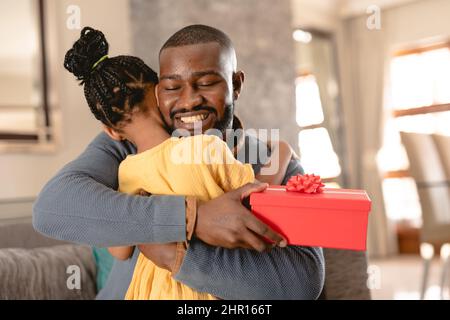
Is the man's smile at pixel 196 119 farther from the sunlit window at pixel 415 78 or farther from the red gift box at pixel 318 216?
the sunlit window at pixel 415 78

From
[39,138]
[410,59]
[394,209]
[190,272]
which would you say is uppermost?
[410,59]

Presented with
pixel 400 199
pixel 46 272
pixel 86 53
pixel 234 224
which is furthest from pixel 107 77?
pixel 400 199

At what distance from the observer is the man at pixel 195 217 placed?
1.09 feet

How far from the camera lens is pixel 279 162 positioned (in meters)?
0.42

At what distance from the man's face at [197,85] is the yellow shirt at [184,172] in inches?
0.6

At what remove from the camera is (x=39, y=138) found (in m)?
1.63

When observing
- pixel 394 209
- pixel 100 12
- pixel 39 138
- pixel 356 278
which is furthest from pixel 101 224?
pixel 394 209

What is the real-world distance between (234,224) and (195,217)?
3 centimetres

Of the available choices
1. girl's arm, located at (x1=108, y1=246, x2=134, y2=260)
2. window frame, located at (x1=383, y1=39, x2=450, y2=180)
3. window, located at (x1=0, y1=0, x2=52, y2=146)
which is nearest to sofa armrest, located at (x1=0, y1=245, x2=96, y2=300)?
girl's arm, located at (x1=108, y1=246, x2=134, y2=260)

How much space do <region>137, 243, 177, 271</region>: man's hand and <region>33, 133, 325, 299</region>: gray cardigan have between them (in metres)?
0.01

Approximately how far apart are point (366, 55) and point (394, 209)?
3.96ft

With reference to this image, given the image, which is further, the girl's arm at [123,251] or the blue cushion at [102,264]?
the blue cushion at [102,264]

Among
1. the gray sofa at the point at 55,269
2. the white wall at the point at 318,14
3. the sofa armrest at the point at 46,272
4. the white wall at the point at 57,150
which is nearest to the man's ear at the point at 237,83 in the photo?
the gray sofa at the point at 55,269
